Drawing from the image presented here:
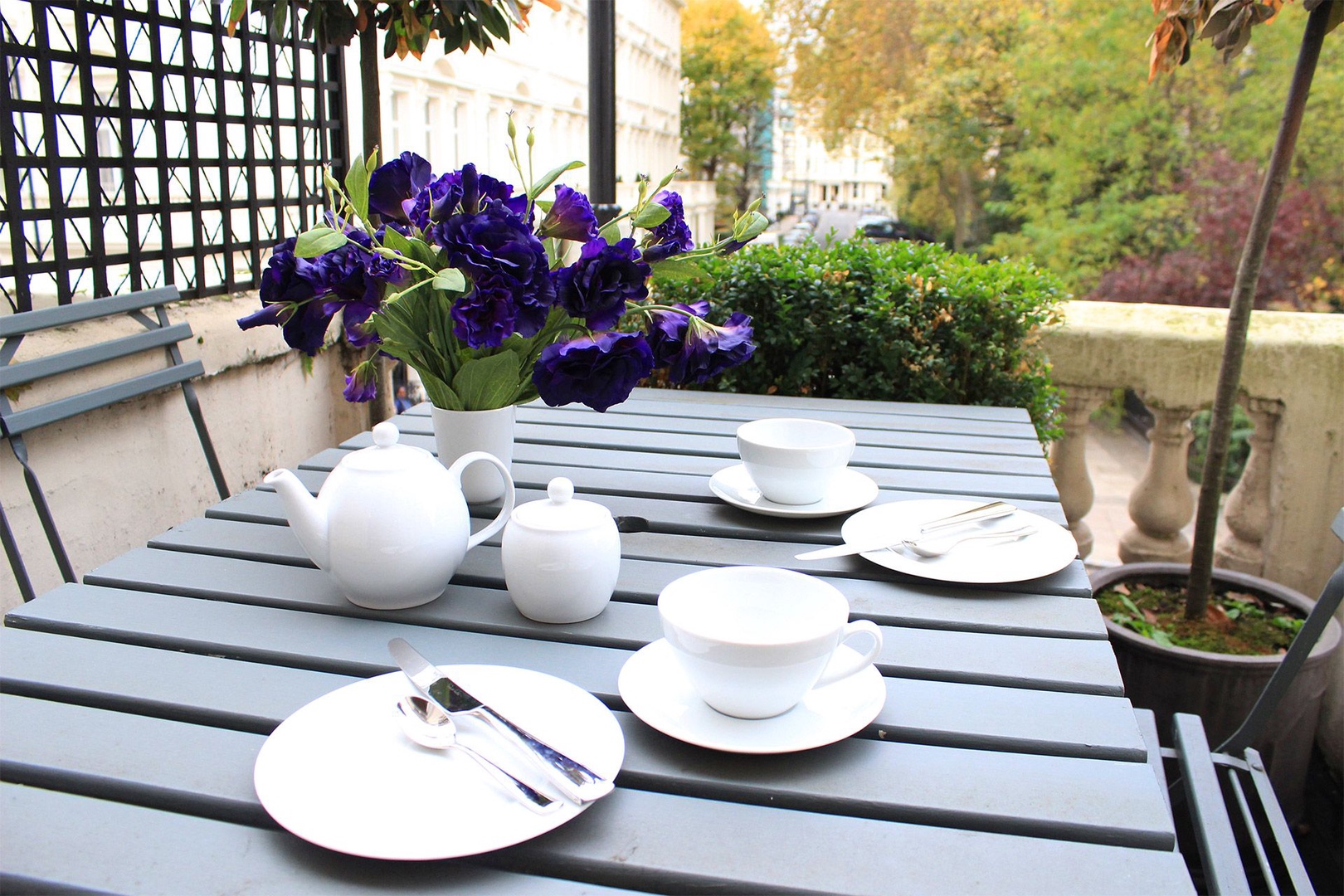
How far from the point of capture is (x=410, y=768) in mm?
795

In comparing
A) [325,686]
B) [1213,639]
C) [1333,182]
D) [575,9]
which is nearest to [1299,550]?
[1213,639]

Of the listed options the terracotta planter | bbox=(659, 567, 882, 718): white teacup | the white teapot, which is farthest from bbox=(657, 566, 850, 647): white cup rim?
the terracotta planter

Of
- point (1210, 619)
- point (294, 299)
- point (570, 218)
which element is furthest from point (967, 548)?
point (1210, 619)

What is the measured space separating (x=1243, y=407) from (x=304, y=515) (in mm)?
2560

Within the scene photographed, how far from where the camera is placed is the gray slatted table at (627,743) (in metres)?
0.71

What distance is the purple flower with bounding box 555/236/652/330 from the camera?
1209 millimetres

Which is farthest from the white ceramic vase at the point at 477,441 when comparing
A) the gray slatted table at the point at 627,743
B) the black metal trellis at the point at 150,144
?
the black metal trellis at the point at 150,144

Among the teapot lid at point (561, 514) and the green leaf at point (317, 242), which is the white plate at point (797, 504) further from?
the green leaf at point (317, 242)

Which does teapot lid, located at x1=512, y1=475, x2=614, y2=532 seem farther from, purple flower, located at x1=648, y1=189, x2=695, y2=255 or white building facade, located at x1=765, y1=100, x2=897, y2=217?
white building facade, located at x1=765, y1=100, x2=897, y2=217

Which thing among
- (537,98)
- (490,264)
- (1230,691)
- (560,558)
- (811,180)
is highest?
(811,180)

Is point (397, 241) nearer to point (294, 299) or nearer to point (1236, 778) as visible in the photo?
point (294, 299)

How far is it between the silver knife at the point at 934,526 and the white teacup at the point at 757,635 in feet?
1.12

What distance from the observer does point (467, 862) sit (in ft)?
2.34

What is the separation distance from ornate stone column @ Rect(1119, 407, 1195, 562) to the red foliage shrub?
6782 mm
